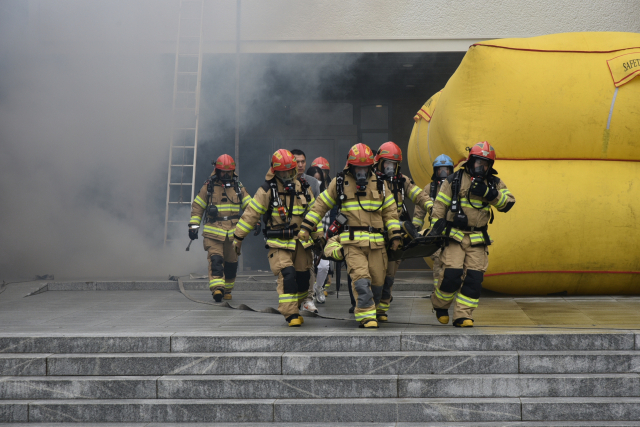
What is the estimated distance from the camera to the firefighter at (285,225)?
225 inches

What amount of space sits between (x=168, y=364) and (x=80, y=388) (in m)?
0.64

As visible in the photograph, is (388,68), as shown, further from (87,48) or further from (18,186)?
(18,186)

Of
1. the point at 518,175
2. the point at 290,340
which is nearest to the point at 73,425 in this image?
the point at 290,340

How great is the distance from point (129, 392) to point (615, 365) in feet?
11.5

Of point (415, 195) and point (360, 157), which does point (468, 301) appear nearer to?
point (415, 195)

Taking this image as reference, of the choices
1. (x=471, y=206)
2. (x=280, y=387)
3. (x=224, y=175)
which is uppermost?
(x=224, y=175)

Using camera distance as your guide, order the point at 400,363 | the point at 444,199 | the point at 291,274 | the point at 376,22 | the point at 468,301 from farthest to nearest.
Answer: the point at 376,22 → the point at 291,274 → the point at 444,199 → the point at 468,301 → the point at 400,363

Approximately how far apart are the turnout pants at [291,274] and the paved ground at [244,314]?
0.22 metres

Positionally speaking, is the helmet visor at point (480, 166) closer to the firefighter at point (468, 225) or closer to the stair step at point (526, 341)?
the firefighter at point (468, 225)

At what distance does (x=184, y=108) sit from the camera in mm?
10211

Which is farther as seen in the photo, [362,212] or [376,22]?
[376,22]

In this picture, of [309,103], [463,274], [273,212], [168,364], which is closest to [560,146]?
[463,274]

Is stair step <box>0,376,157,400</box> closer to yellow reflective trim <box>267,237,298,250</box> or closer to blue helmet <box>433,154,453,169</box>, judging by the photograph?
yellow reflective trim <box>267,237,298,250</box>

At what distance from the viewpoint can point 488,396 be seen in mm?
4461
